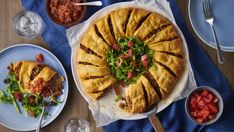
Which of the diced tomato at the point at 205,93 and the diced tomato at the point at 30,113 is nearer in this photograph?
the diced tomato at the point at 205,93

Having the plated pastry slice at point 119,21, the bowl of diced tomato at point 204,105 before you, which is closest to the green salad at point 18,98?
the plated pastry slice at point 119,21

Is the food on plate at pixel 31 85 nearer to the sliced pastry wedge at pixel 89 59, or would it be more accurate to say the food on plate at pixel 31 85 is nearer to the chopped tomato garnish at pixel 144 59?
the sliced pastry wedge at pixel 89 59

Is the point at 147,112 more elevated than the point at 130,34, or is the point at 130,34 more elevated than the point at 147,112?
the point at 130,34

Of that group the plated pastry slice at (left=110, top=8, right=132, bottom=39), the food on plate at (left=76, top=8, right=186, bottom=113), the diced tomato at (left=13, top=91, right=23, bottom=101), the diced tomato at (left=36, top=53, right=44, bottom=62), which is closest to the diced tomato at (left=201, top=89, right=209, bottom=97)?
the food on plate at (left=76, top=8, right=186, bottom=113)

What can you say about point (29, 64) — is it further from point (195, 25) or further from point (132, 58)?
point (195, 25)

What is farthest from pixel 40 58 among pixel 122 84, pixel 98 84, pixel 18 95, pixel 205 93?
pixel 205 93

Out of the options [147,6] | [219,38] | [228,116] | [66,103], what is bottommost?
[228,116]

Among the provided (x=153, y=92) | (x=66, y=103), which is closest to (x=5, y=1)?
(x=66, y=103)

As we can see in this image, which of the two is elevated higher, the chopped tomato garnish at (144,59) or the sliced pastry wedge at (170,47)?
the sliced pastry wedge at (170,47)
